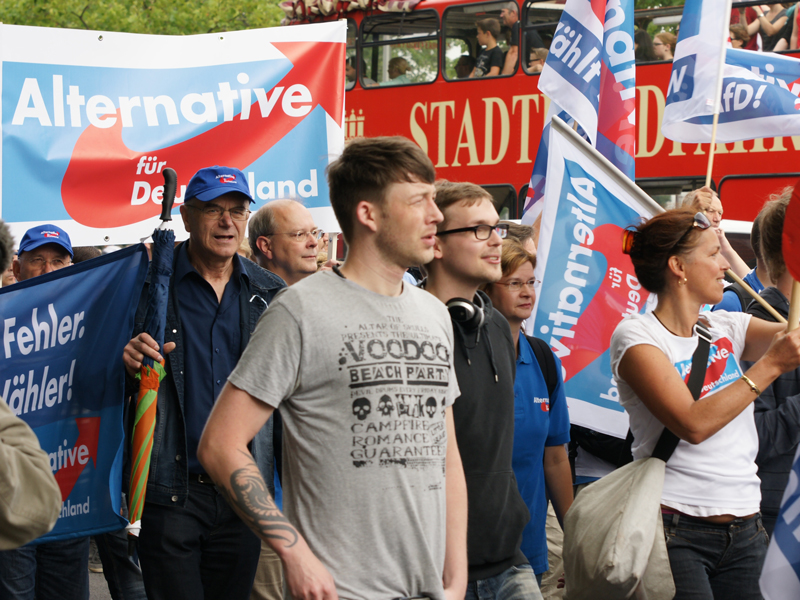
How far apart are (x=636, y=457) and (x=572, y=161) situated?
2.08 m

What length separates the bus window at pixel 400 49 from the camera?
12.1m

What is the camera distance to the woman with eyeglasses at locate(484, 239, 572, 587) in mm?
3547

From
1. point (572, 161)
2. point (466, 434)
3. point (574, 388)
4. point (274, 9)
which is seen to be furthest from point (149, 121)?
point (274, 9)

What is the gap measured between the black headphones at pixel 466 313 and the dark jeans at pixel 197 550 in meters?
1.07

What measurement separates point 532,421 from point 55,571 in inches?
93.4

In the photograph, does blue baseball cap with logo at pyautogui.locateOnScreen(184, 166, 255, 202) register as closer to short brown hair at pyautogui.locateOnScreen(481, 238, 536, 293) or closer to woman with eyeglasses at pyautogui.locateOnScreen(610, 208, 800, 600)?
short brown hair at pyautogui.locateOnScreen(481, 238, 536, 293)

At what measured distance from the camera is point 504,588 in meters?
2.97

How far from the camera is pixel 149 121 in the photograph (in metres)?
5.43

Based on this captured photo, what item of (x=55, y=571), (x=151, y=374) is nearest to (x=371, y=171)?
(x=151, y=374)

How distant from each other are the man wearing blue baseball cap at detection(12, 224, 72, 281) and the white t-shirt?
129 inches

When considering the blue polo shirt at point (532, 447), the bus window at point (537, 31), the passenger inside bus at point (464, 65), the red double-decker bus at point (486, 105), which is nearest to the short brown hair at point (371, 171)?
the blue polo shirt at point (532, 447)

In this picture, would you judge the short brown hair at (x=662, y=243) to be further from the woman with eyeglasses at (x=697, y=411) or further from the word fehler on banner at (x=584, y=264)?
the word fehler on banner at (x=584, y=264)

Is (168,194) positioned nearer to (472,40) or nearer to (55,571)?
(55,571)

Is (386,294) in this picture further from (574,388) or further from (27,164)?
(27,164)
